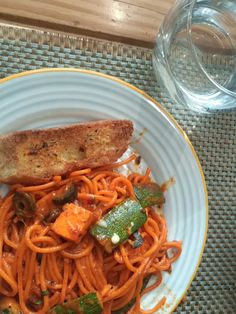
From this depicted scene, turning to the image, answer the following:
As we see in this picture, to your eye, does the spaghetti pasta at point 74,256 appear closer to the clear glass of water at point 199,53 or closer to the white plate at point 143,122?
the white plate at point 143,122

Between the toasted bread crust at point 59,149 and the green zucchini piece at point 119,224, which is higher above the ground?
the toasted bread crust at point 59,149

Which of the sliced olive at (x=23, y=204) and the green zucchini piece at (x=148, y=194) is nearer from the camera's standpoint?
the sliced olive at (x=23, y=204)

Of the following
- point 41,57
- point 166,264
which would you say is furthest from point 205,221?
point 41,57

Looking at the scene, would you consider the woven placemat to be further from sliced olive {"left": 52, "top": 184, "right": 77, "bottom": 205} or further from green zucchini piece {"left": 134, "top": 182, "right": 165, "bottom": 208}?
sliced olive {"left": 52, "top": 184, "right": 77, "bottom": 205}

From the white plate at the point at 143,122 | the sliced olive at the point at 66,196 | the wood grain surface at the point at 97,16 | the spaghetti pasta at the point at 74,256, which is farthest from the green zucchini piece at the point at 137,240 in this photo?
the wood grain surface at the point at 97,16

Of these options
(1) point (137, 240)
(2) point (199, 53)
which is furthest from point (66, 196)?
(2) point (199, 53)

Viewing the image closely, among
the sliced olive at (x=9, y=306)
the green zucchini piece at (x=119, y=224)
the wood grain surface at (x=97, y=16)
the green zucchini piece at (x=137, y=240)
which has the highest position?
the wood grain surface at (x=97, y=16)

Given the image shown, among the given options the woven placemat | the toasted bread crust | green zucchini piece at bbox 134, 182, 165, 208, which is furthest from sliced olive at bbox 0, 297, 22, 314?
the woven placemat

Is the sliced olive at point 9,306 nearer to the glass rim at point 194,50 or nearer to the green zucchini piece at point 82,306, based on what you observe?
the green zucchini piece at point 82,306
